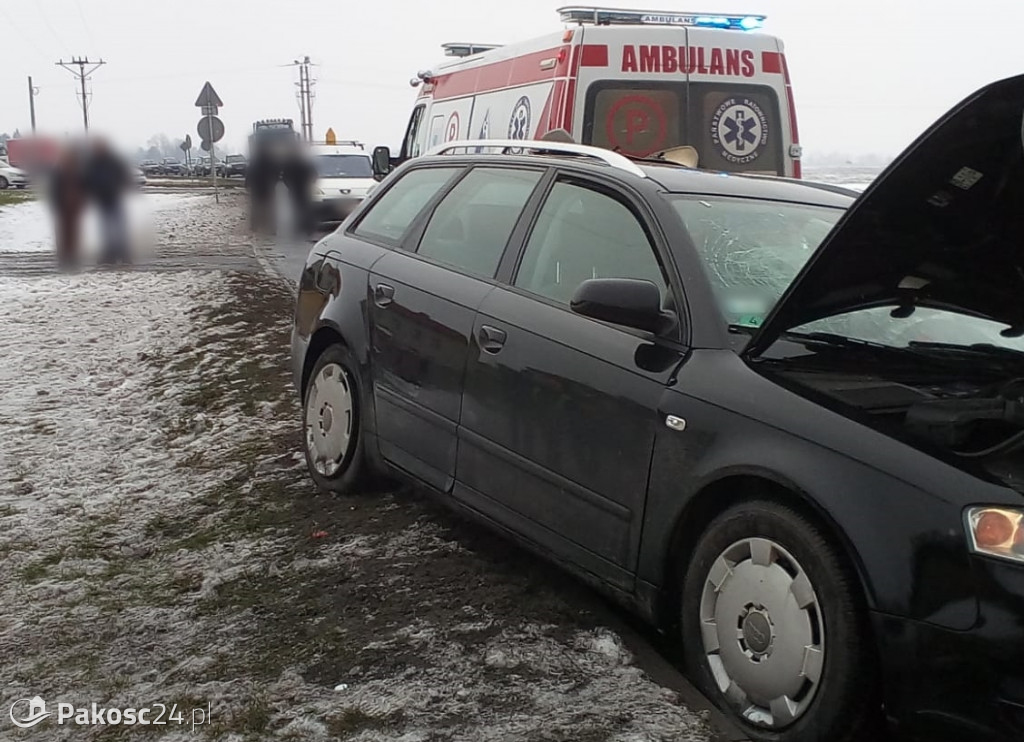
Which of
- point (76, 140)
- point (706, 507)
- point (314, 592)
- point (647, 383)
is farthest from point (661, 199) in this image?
point (76, 140)

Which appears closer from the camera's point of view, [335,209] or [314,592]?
[314,592]

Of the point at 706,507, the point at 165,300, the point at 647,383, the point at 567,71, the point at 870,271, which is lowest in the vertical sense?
the point at 165,300

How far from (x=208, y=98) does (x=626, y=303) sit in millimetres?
9087

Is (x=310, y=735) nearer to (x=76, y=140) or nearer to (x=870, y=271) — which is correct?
(x=870, y=271)

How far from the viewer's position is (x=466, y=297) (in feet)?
14.0

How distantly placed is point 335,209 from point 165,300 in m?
3.19

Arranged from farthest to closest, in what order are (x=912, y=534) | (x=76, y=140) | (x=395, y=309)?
1. (x=76, y=140)
2. (x=395, y=309)
3. (x=912, y=534)

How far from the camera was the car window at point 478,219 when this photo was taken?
4344 mm

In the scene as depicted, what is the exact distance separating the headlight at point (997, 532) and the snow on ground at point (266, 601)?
2.94 ft

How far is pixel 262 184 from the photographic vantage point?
8.40m

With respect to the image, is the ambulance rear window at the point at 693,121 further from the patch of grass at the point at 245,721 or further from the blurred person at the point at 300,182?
the patch of grass at the point at 245,721

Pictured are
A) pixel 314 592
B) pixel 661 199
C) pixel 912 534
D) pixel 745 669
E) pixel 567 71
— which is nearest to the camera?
pixel 912 534

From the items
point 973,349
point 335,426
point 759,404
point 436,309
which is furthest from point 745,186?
point 335,426

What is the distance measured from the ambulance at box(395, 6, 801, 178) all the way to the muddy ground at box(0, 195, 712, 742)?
3687mm
